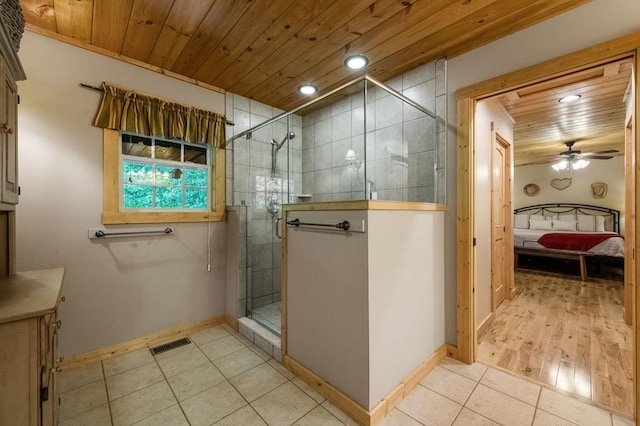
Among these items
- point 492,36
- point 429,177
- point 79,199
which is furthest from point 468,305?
point 79,199

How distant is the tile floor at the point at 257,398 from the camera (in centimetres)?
161

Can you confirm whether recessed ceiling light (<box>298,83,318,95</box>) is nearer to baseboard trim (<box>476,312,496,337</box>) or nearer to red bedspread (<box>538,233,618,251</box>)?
baseboard trim (<box>476,312,496,337</box>)

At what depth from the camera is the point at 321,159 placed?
131 inches

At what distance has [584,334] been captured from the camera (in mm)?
2678

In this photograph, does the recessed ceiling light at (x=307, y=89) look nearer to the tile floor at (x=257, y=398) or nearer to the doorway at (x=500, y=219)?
the doorway at (x=500, y=219)

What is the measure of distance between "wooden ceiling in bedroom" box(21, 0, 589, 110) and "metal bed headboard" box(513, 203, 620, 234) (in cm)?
698

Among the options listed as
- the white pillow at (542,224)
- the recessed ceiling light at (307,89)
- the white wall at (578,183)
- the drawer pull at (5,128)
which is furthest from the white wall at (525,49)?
the white wall at (578,183)

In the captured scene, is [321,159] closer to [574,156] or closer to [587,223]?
[574,156]

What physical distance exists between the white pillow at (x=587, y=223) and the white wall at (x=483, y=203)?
5333 millimetres

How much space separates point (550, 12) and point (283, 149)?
2545mm

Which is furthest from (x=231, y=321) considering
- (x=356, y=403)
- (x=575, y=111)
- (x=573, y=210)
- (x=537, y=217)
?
(x=573, y=210)

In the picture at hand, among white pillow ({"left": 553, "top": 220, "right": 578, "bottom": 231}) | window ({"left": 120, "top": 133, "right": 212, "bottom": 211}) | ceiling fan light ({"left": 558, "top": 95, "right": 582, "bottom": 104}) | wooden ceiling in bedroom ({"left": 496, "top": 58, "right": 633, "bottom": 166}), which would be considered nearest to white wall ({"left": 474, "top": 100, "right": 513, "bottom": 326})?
wooden ceiling in bedroom ({"left": 496, "top": 58, "right": 633, "bottom": 166})

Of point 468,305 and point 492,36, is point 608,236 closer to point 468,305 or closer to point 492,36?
point 468,305

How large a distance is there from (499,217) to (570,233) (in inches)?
129
